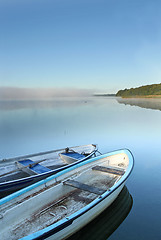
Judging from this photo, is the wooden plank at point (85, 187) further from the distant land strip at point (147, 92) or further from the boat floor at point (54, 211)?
the distant land strip at point (147, 92)

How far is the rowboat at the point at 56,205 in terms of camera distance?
16.2 feet

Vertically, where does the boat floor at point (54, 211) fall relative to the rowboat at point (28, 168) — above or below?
below

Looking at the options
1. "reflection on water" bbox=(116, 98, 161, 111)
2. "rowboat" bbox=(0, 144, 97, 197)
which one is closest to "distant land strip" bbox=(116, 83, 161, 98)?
"reflection on water" bbox=(116, 98, 161, 111)

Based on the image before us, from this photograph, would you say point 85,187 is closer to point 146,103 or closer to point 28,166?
point 28,166

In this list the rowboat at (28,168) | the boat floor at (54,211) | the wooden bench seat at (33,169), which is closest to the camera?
the boat floor at (54,211)

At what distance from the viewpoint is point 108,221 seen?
630cm

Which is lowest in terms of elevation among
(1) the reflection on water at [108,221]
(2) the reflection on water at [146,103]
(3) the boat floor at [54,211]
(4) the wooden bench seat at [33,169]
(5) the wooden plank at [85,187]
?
(1) the reflection on water at [108,221]

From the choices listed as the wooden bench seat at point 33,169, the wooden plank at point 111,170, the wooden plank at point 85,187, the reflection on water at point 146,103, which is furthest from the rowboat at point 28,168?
the reflection on water at point 146,103

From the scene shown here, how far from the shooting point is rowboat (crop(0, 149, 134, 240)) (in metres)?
4.94

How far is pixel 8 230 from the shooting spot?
508cm

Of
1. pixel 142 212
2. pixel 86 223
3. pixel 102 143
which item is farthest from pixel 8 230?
pixel 102 143

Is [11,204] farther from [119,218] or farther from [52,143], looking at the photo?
[52,143]

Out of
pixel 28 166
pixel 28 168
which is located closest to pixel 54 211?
pixel 28 168

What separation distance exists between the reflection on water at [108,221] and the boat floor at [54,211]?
2.03 feet
